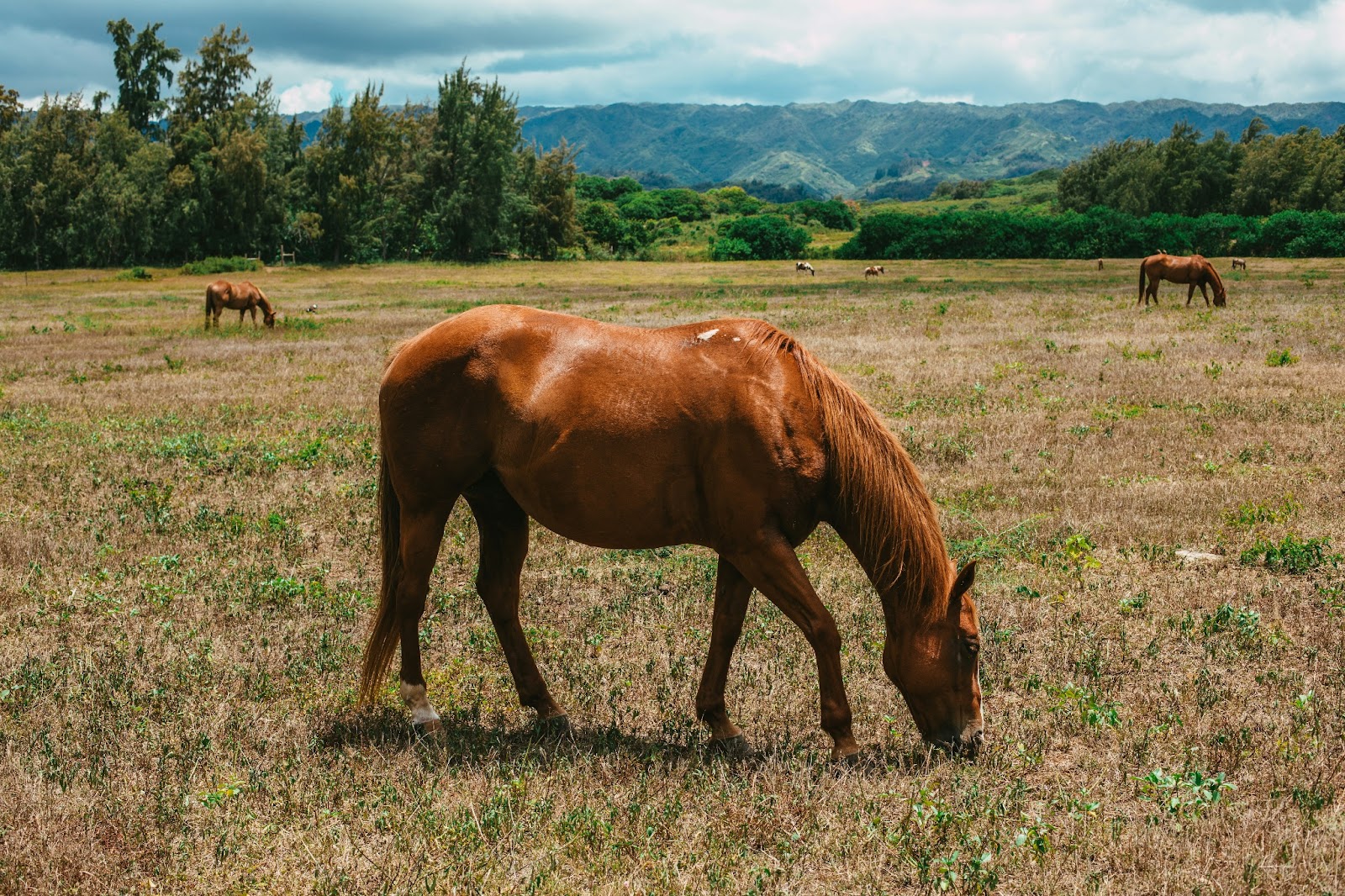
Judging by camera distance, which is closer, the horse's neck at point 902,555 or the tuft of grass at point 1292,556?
the horse's neck at point 902,555

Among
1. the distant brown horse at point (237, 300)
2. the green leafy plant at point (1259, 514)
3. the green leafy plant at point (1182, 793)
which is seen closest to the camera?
the green leafy plant at point (1182, 793)

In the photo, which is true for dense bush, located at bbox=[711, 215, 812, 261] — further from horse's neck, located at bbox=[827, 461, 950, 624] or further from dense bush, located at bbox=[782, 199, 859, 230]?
horse's neck, located at bbox=[827, 461, 950, 624]

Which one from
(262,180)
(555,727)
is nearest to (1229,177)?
(262,180)

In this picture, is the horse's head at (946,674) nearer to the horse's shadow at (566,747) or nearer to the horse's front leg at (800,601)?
the horse's shadow at (566,747)

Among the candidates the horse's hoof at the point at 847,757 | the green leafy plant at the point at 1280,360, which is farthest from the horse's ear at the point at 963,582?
the green leafy plant at the point at 1280,360

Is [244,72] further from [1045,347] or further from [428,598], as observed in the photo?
[428,598]

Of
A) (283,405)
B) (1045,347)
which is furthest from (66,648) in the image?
(1045,347)

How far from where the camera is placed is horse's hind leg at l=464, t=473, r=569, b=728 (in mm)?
5715

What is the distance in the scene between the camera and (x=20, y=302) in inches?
1614

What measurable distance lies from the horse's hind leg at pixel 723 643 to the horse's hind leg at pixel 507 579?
899mm

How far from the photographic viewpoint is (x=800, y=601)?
4898 millimetres

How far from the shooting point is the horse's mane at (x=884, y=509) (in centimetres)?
→ 488

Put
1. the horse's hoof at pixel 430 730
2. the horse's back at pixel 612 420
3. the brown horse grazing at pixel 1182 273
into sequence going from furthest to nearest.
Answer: the brown horse grazing at pixel 1182 273, the horse's hoof at pixel 430 730, the horse's back at pixel 612 420

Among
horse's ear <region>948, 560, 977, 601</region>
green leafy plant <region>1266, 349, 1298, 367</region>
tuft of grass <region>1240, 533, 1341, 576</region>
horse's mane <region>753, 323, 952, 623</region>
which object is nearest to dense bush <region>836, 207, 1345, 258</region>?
green leafy plant <region>1266, 349, 1298, 367</region>
